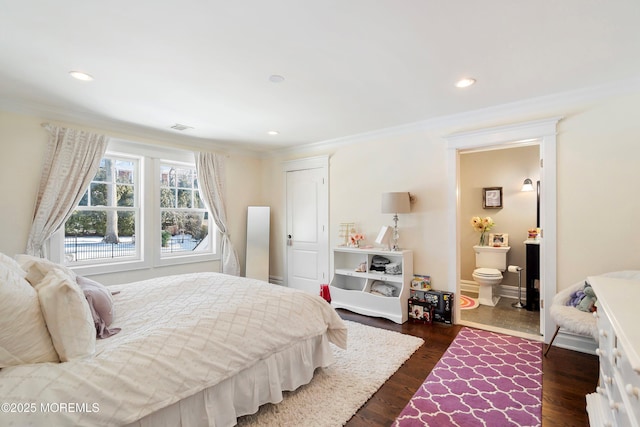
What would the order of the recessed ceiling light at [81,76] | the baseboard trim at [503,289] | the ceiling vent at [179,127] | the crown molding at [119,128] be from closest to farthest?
the recessed ceiling light at [81,76] → the crown molding at [119,128] → the ceiling vent at [179,127] → the baseboard trim at [503,289]

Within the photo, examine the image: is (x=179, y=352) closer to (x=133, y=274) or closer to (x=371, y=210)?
(x=133, y=274)

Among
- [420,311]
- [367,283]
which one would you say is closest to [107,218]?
[367,283]

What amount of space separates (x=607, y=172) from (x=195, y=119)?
4.22m

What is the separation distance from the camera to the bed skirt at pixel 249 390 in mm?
1543

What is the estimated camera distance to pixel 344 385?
7.36 feet

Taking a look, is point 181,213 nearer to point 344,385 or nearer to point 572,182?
point 344,385

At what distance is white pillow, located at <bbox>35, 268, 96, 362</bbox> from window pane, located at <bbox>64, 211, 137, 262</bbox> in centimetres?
252

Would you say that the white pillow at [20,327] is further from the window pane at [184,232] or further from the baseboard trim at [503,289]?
the baseboard trim at [503,289]

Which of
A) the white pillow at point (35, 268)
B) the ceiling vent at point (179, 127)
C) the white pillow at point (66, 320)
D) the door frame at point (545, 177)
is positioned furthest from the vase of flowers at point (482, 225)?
the white pillow at point (35, 268)

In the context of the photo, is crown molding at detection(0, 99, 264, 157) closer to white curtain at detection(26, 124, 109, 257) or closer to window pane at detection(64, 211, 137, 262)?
white curtain at detection(26, 124, 109, 257)

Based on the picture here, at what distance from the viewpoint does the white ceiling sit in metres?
1.70

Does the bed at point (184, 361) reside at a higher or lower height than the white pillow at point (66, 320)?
lower

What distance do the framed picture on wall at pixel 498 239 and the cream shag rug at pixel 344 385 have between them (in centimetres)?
263

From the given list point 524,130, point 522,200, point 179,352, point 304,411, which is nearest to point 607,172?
point 524,130
